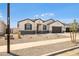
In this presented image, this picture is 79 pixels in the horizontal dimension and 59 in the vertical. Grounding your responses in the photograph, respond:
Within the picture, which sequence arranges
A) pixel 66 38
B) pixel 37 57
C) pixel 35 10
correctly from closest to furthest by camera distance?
pixel 37 57, pixel 35 10, pixel 66 38

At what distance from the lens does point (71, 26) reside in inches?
290

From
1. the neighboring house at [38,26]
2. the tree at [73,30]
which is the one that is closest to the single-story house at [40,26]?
the neighboring house at [38,26]

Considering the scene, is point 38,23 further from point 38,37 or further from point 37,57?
point 37,57

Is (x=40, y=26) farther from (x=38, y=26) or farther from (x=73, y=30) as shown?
(x=73, y=30)

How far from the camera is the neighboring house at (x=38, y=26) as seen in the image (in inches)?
319

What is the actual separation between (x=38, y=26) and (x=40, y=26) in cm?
34

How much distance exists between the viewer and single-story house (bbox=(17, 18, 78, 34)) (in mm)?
8094

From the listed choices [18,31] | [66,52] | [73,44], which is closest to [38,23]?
[18,31]

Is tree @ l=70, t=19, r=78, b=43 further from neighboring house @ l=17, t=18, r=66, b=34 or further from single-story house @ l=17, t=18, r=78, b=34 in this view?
neighboring house @ l=17, t=18, r=66, b=34

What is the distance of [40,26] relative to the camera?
914 cm

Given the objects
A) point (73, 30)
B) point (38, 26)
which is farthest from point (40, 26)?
point (73, 30)

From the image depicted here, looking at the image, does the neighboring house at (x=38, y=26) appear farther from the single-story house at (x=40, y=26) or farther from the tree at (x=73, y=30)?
the tree at (x=73, y=30)

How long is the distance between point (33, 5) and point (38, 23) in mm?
1924

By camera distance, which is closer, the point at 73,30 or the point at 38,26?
the point at 73,30
